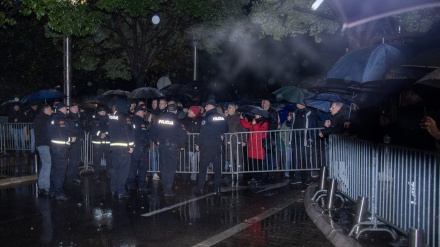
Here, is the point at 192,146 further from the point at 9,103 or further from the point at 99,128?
the point at 9,103

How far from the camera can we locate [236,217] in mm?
8688

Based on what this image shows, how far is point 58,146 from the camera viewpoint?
10297 mm

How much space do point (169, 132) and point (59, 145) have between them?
231 centimetres

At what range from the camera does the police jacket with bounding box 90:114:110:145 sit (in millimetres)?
12320

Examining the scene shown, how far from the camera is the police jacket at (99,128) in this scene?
40.4ft

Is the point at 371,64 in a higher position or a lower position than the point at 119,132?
higher

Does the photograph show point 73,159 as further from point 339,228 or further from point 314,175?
point 339,228

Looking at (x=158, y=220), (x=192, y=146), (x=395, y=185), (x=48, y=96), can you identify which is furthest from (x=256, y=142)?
(x=48, y=96)

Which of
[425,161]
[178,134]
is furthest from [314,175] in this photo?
[425,161]

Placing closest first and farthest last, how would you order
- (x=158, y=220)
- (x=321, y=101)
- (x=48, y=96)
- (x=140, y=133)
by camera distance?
(x=158, y=220)
(x=140, y=133)
(x=321, y=101)
(x=48, y=96)

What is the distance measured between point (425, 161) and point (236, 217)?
12.5 ft

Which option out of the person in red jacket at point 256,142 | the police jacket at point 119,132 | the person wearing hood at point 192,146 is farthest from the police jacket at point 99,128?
the person in red jacket at point 256,142

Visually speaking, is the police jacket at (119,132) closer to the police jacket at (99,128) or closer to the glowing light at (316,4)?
the police jacket at (99,128)

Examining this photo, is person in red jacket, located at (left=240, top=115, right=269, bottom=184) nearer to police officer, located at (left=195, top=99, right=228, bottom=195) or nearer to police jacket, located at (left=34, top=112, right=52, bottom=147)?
police officer, located at (left=195, top=99, right=228, bottom=195)
